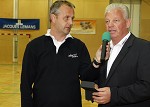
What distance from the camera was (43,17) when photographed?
13086 mm

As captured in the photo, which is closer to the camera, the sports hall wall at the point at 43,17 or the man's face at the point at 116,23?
the man's face at the point at 116,23

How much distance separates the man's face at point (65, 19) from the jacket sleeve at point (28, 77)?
13.0 inches

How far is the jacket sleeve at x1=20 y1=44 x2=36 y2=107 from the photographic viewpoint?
256 cm

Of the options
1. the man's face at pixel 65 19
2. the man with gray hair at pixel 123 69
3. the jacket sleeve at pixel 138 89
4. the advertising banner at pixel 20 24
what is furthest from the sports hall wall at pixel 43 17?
the jacket sleeve at pixel 138 89

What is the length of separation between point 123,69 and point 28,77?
0.88 metres

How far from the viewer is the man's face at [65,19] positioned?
8.45ft

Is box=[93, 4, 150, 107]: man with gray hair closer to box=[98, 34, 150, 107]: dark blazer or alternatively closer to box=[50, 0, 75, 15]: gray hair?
box=[98, 34, 150, 107]: dark blazer

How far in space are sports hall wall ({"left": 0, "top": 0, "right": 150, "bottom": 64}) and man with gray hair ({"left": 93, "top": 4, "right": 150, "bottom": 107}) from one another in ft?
35.5

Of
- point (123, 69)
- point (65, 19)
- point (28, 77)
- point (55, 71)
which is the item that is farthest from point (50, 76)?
point (123, 69)

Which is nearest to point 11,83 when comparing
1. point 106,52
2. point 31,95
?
point 31,95

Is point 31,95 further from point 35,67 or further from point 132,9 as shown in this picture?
point 132,9

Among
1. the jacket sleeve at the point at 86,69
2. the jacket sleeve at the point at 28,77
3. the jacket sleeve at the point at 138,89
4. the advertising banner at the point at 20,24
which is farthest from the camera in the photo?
the advertising banner at the point at 20,24

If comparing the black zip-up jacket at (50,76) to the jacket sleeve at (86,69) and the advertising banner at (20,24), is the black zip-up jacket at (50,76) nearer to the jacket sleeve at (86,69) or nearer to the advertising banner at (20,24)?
the jacket sleeve at (86,69)

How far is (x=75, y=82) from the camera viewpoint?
2.61m
